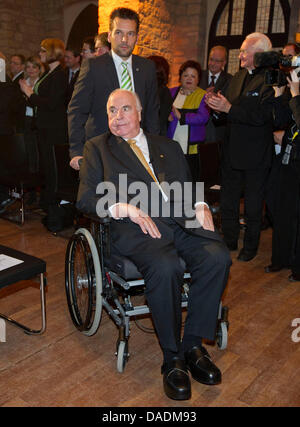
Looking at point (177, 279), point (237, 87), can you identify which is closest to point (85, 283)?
point (177, 279)

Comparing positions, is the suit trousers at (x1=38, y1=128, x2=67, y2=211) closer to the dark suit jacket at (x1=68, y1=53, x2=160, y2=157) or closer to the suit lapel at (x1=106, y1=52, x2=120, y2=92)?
the dark suit jacket at (x1=68, y1=53, x2=160, y2=157)

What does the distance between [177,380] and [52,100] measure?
313 centimetres

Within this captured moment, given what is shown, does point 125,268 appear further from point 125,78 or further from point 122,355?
point 125,78

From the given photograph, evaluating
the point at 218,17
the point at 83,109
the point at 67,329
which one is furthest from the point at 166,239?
the point at 218,17

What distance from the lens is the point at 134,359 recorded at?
2135mm

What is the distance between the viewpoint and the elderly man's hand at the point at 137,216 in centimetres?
198

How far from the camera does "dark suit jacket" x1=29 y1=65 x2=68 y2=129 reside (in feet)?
13.5

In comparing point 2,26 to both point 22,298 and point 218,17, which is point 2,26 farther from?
point 22,298

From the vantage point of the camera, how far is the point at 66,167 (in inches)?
149

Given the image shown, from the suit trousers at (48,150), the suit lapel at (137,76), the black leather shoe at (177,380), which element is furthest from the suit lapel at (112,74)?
the black leather shoe at (177,380)

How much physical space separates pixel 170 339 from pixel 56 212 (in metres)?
2.51

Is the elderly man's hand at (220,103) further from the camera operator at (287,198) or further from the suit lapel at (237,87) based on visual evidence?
the camera operator at (287,198)

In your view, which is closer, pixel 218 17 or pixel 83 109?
pixel 83 109

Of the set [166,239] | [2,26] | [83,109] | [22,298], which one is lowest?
[22,298]
